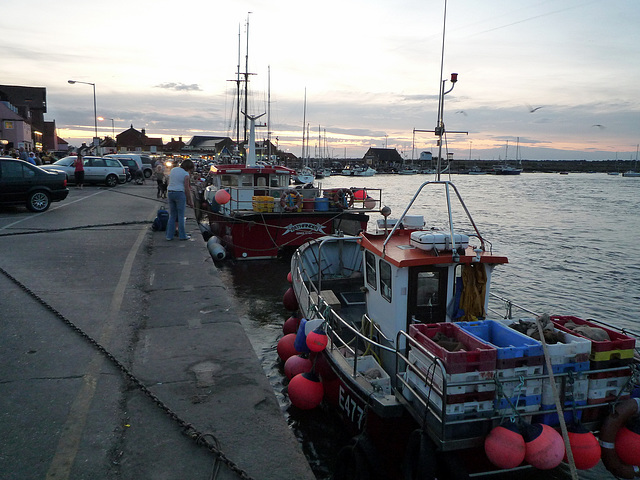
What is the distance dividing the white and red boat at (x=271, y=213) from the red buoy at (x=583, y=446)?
12.6m

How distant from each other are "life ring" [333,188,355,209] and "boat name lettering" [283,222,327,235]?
107cm

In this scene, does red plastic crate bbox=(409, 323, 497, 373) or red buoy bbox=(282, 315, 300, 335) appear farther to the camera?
red buoy bbox=(282, 315, 300, 335)

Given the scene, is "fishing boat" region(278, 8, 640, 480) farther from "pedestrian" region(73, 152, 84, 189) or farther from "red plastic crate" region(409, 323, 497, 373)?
"pedestrian" region(73, 152, 84, 189)

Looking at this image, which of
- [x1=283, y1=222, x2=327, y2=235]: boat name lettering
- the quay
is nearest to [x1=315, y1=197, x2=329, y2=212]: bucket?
[x1=283, y1=222, x2=327, y2=235]: boat name lettering

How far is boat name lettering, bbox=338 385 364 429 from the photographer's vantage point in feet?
19.5

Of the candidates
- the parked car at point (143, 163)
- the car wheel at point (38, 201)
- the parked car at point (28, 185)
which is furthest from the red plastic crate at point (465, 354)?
the parked car at point (143, 163)

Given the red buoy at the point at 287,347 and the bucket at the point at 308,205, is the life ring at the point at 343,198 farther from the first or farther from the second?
the red buoy at the point at 287,347

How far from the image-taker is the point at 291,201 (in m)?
17.1

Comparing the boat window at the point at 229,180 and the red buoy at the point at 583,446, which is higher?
the boat window at the point at 229,180

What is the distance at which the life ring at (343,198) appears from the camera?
18095mm

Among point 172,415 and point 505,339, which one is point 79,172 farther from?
point 505,339

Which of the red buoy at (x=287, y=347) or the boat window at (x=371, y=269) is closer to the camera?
the boat window at (x=371, y=269)

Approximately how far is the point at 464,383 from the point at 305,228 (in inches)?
529

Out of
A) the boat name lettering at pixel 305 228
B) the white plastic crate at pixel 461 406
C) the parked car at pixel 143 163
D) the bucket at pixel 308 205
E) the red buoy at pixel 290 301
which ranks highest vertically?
the parked car at pixel 143 163
